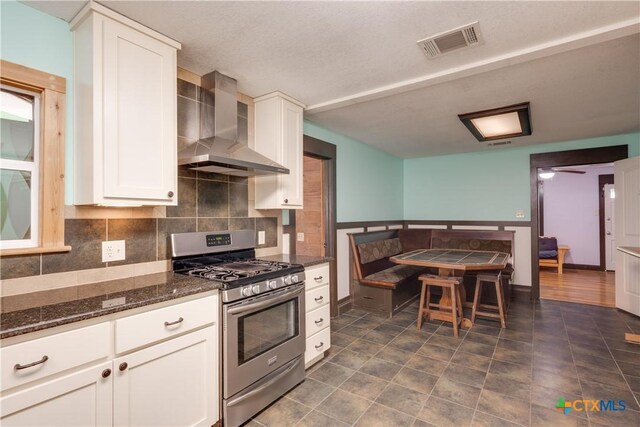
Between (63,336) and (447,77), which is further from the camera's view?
(447,77)

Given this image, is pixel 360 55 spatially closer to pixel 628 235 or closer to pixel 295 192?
pixel 295 192

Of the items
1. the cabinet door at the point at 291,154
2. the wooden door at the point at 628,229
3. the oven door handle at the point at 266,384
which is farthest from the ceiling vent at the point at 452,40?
the wooden door at the point at 628,229

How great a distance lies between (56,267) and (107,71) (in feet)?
3.56

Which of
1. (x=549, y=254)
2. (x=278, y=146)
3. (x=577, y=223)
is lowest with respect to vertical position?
(x=549, y=254)

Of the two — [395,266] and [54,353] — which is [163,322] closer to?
[54,353]

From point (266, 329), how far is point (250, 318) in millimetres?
188

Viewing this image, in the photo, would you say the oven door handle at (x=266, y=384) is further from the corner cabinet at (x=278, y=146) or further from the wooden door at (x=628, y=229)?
the wooden door at (x=628, y=229)

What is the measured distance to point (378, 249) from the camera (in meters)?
4.60

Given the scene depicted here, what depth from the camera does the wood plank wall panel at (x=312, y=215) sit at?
4.00 metres

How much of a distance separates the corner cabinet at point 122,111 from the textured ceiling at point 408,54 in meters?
0.12

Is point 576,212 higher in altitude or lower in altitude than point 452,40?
lower

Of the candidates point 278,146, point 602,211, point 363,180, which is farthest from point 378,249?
point 602,211

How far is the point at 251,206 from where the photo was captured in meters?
2.86

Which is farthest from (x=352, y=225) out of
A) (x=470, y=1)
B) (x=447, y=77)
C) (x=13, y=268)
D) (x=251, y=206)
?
(x=13, y=268)
